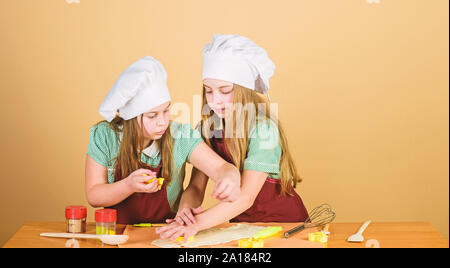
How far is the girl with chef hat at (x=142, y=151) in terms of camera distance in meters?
1.75

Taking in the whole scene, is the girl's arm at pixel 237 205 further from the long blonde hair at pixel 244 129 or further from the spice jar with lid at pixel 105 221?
the spice jar with lid at pixel 105 221

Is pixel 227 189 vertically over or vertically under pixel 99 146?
under

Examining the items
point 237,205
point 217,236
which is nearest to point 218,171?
point 237,205

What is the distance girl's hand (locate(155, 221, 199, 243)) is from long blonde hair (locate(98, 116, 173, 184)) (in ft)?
0.85

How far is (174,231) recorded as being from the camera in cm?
160

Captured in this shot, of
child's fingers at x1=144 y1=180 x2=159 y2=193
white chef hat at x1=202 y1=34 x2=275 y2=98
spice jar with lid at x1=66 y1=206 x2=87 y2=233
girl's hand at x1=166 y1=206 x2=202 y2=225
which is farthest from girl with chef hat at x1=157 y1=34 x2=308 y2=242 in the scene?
spice jar with lid at x1=66 y1=206 x2=87 y2=233

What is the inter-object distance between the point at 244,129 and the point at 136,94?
35 cm

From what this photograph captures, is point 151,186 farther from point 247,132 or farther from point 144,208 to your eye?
point 247,132

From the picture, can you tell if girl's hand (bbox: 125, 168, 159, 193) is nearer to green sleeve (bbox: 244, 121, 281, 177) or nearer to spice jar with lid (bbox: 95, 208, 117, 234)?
spice jar with lid (bbox: 95, 208, 117, 234)

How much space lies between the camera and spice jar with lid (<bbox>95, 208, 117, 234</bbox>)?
1621mm

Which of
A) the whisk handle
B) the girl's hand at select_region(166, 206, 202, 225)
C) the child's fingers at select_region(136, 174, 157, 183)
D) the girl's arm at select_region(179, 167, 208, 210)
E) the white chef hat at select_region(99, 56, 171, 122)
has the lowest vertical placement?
the whisk handle

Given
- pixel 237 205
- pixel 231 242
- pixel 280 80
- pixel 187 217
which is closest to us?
pixel 231 242

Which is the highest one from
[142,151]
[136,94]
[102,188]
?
[136,94]

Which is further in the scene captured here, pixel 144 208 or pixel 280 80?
pixel 280 80
